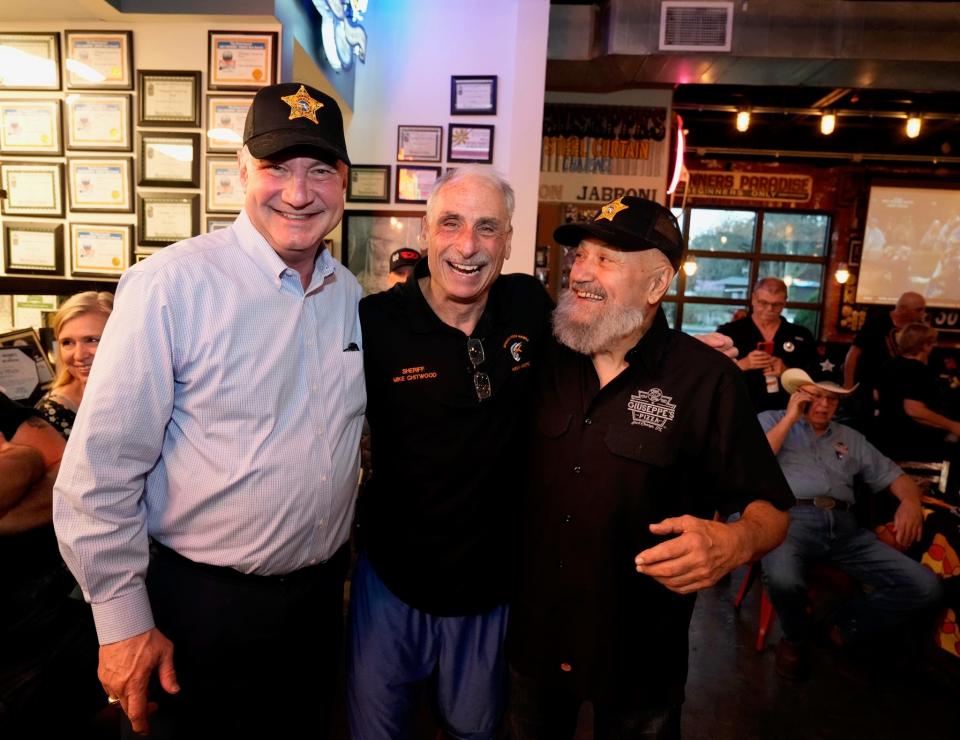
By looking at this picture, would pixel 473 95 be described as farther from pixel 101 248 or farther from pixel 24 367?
pixel 24 367

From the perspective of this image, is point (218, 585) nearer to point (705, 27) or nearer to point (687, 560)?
point (687, 560)

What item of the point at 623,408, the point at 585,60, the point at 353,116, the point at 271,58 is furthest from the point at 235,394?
the point at 585,60

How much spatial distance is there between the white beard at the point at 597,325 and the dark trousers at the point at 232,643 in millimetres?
922

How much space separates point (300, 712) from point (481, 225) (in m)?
1.46

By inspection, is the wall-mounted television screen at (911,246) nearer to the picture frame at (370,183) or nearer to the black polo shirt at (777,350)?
the black polo shirt at (777,350)

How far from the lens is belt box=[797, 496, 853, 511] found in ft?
10.7

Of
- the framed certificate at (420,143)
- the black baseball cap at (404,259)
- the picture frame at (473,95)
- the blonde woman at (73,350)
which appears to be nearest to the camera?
the blonde woman at (73,350)

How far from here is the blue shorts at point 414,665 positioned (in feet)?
5.56

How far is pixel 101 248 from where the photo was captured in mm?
3328

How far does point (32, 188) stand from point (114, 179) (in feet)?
1.56

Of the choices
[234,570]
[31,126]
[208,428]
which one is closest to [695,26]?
[31,126]

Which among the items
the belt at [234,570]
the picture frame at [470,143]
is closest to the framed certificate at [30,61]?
the picture frame at [470,143]

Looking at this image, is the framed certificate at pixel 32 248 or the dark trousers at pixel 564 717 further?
the framed certificate at pixel 32 248

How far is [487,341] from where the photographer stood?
1704 millimetres
